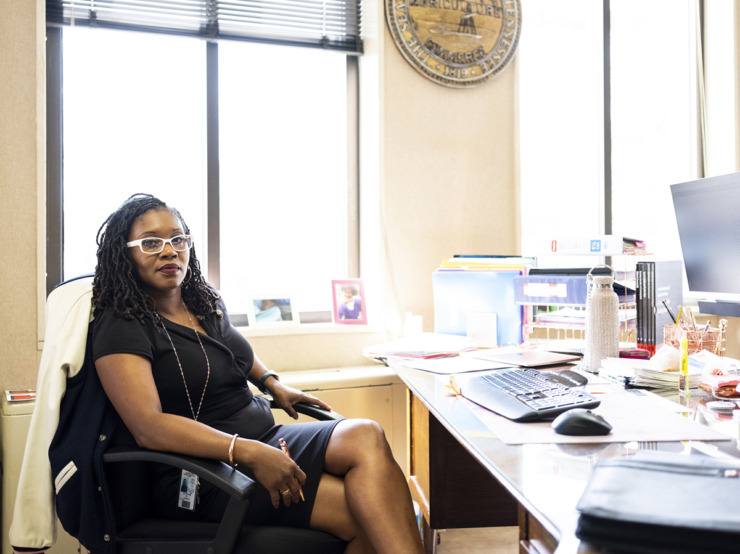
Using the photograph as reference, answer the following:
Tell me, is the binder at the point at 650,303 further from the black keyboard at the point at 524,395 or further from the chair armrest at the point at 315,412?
the chair armrest at the point at 315,412

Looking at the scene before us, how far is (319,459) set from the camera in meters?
1.46

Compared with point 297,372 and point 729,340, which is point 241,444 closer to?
point 297,372

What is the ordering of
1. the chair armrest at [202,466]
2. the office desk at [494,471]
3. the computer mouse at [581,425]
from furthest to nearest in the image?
the chair armrest at [202,466], the computer mouse at [581,425], the office desk at [494,471]

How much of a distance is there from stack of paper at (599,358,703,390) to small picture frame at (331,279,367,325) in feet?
3.93

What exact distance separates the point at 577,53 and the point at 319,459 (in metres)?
2.55

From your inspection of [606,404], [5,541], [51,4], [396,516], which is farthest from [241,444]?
[51,4]

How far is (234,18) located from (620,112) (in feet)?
6.53

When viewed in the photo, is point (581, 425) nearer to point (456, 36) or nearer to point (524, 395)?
point (524, 395)

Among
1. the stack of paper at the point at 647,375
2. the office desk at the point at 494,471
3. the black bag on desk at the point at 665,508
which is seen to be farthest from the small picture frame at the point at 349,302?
the black bag on desk at the point at 665,508

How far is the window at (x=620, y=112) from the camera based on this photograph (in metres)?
2.96

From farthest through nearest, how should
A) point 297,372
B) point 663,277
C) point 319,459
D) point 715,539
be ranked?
point 297,372, point 663,277, point 319,459, point 715,539

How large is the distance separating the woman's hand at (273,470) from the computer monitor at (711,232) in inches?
51.2

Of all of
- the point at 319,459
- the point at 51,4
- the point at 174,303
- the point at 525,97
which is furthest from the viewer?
the point at 525,97

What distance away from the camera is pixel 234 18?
2.46 m
